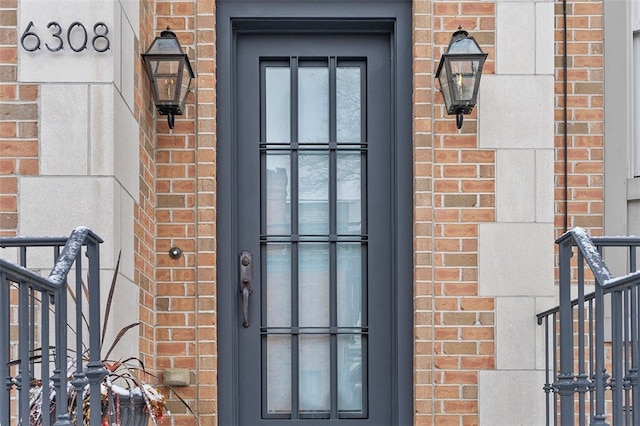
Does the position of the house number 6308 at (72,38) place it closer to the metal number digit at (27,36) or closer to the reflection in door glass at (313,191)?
the metal number digit at (27,36)

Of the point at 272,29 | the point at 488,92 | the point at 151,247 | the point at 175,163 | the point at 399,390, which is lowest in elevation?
the point at 399,390

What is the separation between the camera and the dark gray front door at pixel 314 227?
215 inches

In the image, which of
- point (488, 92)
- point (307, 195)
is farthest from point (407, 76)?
point (307, 195)

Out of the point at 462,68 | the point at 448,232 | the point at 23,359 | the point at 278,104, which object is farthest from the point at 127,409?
the point at 462,68

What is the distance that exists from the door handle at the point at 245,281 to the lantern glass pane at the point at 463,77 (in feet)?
4.25

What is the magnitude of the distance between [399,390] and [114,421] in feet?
6.22

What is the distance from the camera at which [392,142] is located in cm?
555

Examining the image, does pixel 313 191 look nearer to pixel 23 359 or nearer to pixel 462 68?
pixel 462 68

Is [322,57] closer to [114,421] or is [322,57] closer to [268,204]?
[268,204]

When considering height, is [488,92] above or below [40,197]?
above

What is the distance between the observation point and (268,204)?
5559 mm

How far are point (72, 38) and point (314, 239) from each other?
164 centimetres

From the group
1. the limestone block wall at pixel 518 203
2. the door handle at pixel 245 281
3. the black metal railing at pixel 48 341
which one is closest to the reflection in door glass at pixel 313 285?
the door handle at pixel 245 281

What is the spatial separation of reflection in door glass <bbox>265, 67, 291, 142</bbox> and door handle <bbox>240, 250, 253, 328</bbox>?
625 millimetres
